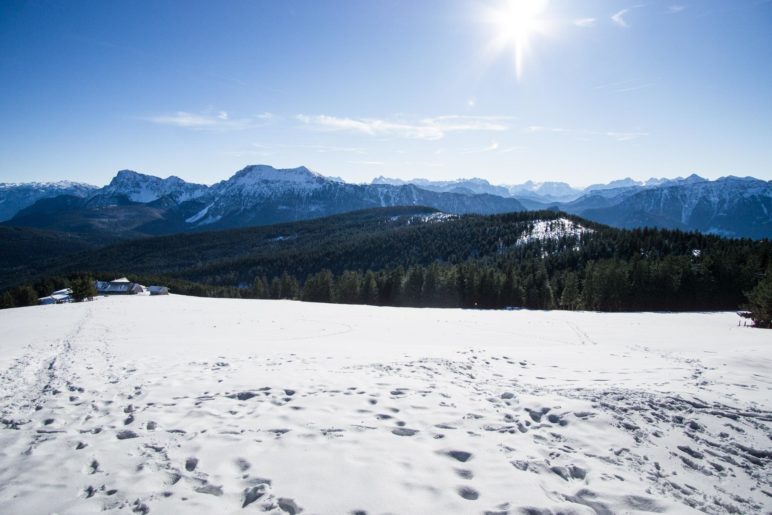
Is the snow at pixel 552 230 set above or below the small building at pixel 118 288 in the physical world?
above

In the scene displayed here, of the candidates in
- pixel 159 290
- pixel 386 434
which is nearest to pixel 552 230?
pixel 159 290

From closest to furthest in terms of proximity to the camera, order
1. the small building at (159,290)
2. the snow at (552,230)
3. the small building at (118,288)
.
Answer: the small building at (159,290), the small building at (118,288), the snow at (552,230)

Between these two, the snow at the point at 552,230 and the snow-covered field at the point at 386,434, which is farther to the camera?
the snow at the point at 552,230

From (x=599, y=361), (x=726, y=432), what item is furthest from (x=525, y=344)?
(x=726, y=432)

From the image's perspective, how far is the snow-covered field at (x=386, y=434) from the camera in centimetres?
566

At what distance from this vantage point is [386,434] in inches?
301

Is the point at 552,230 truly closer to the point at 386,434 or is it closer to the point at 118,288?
the point at 118,288

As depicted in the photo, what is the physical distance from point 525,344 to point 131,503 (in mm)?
18822

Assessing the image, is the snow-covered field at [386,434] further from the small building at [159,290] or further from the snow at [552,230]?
the snow at [552,230]

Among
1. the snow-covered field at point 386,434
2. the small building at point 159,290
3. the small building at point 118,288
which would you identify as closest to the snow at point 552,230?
the small building at point 159,290

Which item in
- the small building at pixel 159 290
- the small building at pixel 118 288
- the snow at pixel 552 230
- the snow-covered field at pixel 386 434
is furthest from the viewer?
the snow at pixel 552 230

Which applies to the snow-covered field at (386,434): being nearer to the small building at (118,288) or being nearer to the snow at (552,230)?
the small building at (118,288)

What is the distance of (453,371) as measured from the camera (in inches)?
506

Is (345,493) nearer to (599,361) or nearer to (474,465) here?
(474,465)
